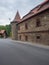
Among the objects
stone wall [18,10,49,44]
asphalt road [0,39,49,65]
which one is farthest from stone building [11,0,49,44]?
→ asphalt road [0,39,49,65]

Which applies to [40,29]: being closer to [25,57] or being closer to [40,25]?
[40,25]

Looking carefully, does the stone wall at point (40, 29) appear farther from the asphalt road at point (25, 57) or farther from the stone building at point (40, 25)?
the asphalt road at point (25, 57)

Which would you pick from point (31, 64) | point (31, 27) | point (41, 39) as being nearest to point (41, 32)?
point (41, 39)

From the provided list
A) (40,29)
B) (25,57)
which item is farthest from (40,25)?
(25,57)

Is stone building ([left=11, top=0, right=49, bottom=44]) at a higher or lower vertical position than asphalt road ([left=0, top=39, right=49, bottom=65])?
higher

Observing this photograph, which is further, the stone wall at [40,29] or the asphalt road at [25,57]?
the stone wall at [40,29]

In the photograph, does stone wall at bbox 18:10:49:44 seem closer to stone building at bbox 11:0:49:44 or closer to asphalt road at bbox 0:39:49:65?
stone building at bbox 11:0:49:44

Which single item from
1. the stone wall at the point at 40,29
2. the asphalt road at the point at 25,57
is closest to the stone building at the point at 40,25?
the stone wall at the point at 40,29

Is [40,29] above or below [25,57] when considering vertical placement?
above

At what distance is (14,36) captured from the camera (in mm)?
42344

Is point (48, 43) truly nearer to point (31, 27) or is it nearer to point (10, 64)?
point (31, 27)

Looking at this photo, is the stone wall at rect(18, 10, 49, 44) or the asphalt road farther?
the stone wall at rect(18, 10, 49, 44)

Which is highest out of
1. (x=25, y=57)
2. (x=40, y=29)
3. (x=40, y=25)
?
(x=40, y=25)

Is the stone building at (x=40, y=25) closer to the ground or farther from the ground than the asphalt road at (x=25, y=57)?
farther from the ground
